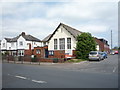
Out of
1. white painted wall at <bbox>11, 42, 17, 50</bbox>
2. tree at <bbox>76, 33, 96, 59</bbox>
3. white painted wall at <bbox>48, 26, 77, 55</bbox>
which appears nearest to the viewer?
tree at <bbox>76, 33, 96, 59</bbox>

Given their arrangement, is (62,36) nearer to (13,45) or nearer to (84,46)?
(84,46)

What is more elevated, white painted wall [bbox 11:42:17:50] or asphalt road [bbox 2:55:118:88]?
white painted wall [bbox 11:42:17:50]

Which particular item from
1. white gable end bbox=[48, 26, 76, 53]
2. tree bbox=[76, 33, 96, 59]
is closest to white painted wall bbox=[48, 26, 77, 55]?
white gable end bbox=[48, 26, 76, 53]

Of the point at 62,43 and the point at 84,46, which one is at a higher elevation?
the point at 62,43

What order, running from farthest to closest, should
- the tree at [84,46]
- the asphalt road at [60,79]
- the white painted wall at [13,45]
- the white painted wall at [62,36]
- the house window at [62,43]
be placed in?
the white painted wall at [13,45]
the house window at [62,43]
the white painted wall at [62,36]
the tree at [84,46]
the asphalt road at [60,79]

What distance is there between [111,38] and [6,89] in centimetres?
6259

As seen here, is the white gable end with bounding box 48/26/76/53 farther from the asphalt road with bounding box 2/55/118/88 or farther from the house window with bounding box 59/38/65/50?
the asphalt road with bounding box 2/55/118/88

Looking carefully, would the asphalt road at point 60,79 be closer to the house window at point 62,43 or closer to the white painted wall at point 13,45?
the house window at point 62,43

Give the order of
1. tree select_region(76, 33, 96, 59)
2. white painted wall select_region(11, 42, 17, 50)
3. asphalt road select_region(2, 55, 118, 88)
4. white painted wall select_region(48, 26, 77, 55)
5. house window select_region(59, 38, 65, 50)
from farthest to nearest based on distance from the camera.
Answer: white painted wall select_region(11, 42, 17, 50), house window select_region(59, 38, 65, 50), white painted wall select_region(48, 26, 77, 55), tree select_region(76, 33, 96, 59), asphalt road select_region(2, 55, 118, 88)

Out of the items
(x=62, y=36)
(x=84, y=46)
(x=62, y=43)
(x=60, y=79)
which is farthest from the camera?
(x=62, y=43)

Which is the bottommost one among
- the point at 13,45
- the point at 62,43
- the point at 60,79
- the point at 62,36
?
the point at 60,79

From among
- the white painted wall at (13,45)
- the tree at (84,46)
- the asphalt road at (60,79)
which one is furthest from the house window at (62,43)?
the white painted wall at (13,45)

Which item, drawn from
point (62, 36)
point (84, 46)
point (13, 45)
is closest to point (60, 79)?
point (84, 46)

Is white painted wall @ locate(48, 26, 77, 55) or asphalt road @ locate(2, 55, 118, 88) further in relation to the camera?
white painted wall @ locate(48, 26, 77, 55)
